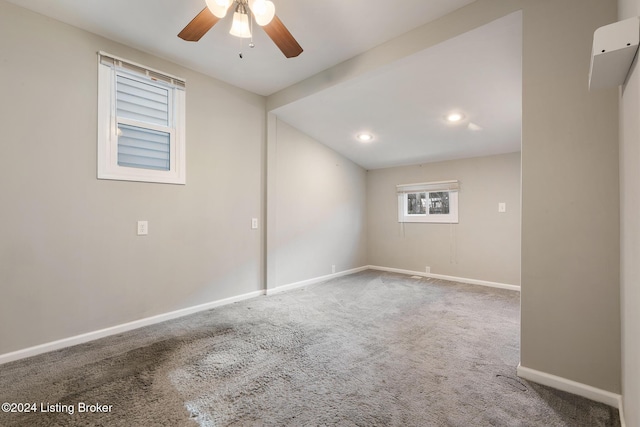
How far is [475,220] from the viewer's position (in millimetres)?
4316

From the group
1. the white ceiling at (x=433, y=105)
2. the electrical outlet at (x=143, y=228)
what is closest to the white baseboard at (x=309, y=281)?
the electrical outlet at (x=143, y=228)

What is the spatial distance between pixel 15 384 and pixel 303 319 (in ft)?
6.75

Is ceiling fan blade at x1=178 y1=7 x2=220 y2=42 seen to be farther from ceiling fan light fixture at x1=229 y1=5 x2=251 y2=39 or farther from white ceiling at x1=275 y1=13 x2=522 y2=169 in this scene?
white ceiling at x1=275 y1=13 x2=522 y2=169

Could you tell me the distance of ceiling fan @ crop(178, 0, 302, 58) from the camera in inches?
64.3

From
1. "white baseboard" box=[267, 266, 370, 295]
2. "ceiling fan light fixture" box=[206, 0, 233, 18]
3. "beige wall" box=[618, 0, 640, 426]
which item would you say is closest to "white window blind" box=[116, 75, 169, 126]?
"ceiling fan light fixture" box=[206, 0, 233, 18]

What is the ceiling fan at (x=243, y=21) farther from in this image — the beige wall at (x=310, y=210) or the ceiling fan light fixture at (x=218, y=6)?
the beige wall at (x=310, y=210)

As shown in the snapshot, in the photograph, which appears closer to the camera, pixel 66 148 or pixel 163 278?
pixel 66 148

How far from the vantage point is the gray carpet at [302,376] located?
1.49m

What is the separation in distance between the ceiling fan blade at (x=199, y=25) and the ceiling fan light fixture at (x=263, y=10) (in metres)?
0.28

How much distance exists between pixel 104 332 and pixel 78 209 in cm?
108

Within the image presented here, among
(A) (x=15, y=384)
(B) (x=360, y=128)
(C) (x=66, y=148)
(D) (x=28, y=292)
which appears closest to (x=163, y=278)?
(D) (x=28, y=292)

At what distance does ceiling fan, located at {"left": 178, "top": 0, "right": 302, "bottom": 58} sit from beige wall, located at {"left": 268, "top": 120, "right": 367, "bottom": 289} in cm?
187

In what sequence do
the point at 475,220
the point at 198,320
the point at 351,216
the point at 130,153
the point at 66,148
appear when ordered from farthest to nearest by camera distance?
the point at 351,216, the point at 475,220, the point at 198,320, the point at 130,153, the point at 66,148

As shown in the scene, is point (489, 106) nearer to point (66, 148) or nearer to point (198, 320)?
point (198, 320)
